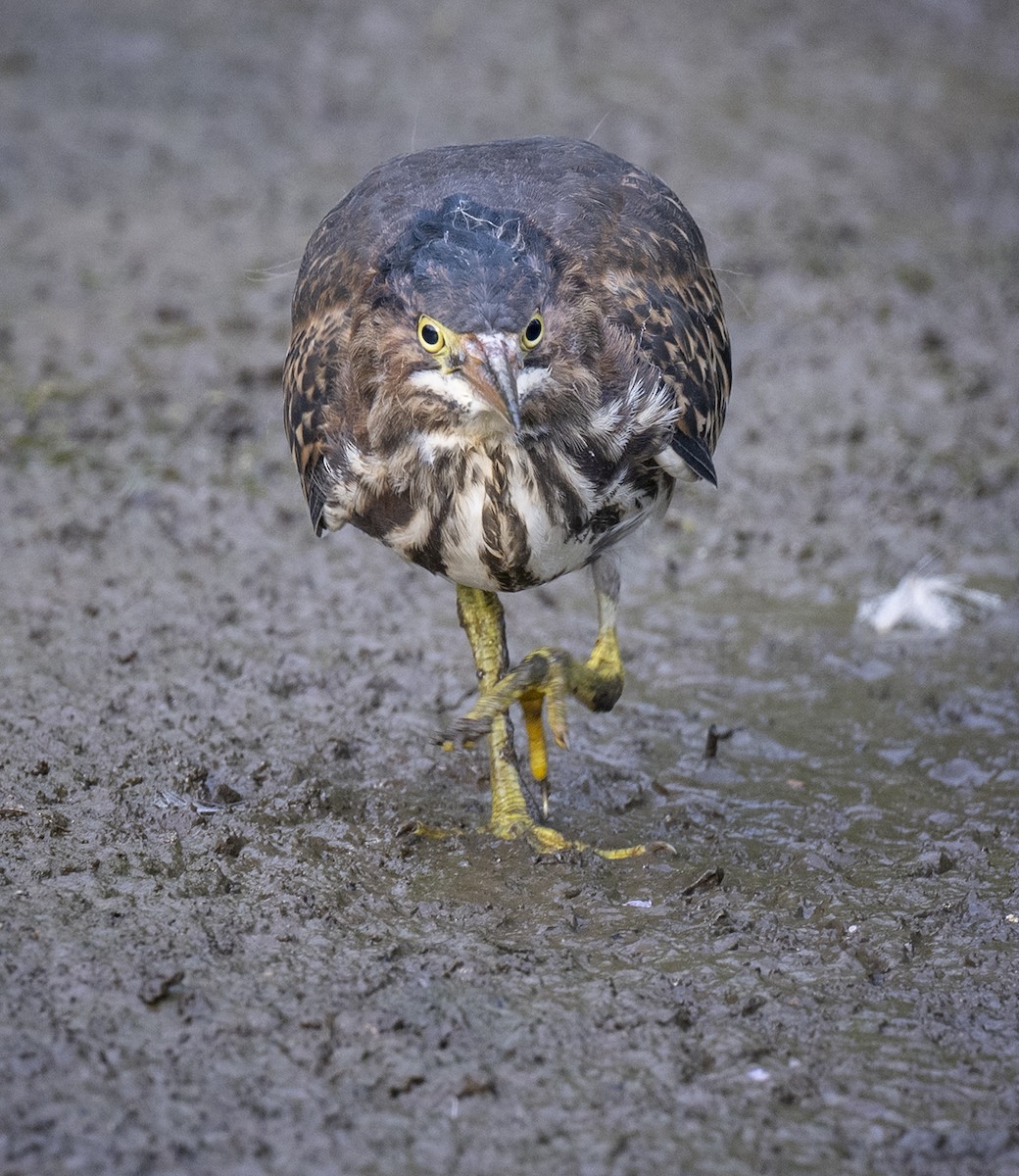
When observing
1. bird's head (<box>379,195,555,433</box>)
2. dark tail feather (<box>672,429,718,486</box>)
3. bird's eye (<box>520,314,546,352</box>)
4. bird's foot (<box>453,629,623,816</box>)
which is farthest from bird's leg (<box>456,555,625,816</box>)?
bird's eye (<box>520,314,546,352</box>)

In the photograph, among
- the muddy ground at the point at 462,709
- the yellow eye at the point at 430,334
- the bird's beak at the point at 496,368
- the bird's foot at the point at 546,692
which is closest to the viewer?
the muddy ground at the point at 462,709

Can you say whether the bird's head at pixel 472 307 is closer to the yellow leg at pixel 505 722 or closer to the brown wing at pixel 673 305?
the brown wing at pixel 673 305

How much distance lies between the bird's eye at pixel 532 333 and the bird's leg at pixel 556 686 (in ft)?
3.43

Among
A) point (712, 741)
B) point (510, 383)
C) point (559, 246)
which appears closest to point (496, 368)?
point (510, 383)

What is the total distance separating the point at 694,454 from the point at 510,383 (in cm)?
98

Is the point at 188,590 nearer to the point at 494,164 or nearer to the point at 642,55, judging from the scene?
the point at 494,164

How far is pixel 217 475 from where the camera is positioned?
6988 mm

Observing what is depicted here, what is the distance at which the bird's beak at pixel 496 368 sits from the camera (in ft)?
11.9

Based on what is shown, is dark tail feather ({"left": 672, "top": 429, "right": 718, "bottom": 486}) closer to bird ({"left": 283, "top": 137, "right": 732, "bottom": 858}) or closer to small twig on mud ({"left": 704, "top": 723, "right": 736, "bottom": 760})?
bird ({"left": 283, "top": 137, "right": 732, "bottom": 858})

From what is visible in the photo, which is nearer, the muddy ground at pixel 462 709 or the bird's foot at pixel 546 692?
the muddy ground at pixel 462 709

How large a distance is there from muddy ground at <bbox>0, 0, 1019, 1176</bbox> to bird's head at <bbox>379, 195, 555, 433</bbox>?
1168mm

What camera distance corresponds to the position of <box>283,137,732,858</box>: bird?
3807 mm

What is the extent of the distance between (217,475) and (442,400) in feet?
11.0

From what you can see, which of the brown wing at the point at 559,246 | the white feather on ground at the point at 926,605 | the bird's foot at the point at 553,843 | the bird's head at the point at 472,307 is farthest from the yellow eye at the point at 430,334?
the white feather on ground at the point at 926,605
